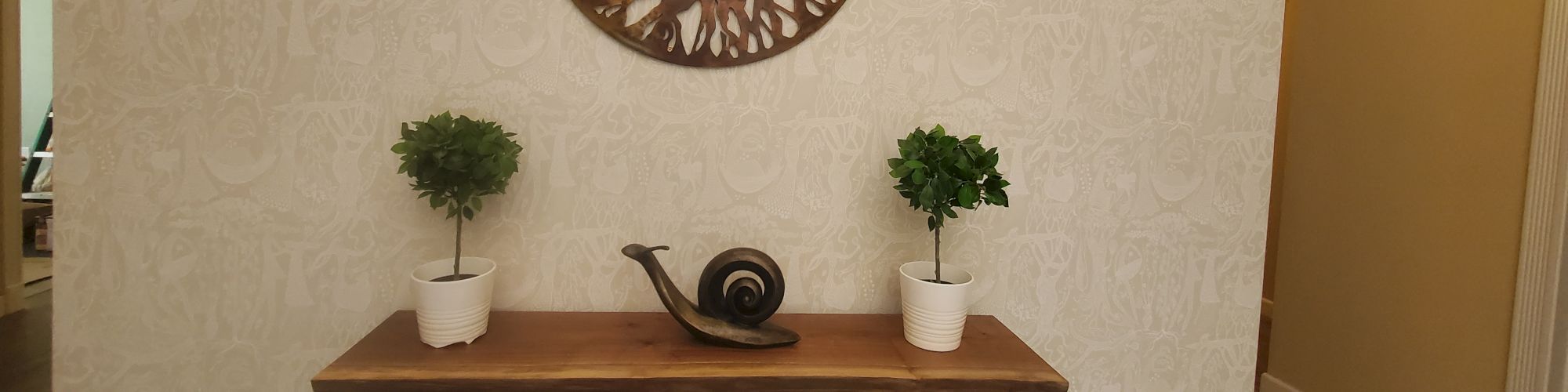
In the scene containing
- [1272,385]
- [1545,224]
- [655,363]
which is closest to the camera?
[655,363]

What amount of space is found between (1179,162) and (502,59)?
1222mm

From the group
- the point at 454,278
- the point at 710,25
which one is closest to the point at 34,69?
the point at 454,278

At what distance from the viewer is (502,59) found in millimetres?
1129

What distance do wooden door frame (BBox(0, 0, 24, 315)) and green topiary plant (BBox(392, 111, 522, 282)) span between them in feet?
10.9

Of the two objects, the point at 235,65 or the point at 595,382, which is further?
the point at 235,65

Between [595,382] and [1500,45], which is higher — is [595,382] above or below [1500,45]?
below

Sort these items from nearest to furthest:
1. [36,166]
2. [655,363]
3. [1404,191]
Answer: [655,363] < [1404,191] < [36,166]

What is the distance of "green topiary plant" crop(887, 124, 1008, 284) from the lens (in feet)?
3.25

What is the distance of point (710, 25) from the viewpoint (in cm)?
113

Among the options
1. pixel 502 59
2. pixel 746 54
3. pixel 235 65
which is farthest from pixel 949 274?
pixel 235 65

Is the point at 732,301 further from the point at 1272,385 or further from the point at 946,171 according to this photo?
the point at 1272,385

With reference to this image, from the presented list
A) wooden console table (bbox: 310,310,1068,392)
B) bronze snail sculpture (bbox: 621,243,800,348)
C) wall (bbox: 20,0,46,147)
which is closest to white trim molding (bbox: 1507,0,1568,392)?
wooden console table (bbox: 310,310,1068,392)

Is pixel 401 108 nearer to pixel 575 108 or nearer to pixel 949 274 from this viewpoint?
pixel 575 108

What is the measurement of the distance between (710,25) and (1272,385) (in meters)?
2.43
